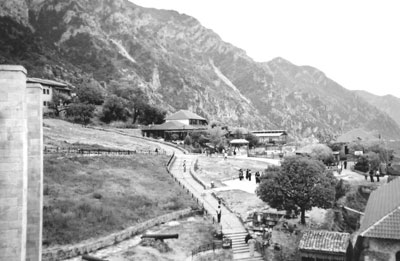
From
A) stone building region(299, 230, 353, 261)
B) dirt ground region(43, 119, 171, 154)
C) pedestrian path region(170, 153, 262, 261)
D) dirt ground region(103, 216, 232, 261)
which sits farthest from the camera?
dirt ground region(43, 119, 171, 154)

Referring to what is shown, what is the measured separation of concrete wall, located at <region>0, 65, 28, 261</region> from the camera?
12.6 meters

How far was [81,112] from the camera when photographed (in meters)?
78.8

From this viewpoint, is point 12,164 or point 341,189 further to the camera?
point 341,189

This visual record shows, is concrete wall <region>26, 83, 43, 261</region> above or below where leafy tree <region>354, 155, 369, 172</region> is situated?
above

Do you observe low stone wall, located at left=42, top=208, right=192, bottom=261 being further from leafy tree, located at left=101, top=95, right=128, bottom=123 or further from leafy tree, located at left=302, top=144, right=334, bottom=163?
leafy tree, located at left=101, top=95, right=128, bottom=123

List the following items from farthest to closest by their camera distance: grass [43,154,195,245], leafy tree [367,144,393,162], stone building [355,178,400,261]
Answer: leafy tree [367,144,393,162] → grass [43,154,195,245] → stone building [355,178,400,261]

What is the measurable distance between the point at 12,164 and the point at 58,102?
76539 millimetres

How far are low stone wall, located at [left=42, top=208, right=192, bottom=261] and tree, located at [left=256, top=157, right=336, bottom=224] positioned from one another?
9072mm

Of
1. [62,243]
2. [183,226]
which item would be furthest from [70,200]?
[183,226]

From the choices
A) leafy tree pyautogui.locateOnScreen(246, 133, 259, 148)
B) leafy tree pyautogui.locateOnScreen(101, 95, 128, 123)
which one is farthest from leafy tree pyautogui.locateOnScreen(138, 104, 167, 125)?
leafy tree pyautogui.locateOnScreen(246, 133, 259, 148)

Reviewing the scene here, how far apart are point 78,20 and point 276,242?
592 feet

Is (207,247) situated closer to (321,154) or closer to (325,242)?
(325,242)

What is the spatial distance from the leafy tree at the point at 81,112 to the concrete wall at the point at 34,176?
64283mm

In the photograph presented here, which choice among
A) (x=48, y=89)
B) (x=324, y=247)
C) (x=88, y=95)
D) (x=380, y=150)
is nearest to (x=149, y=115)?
(x=88, y=95)
